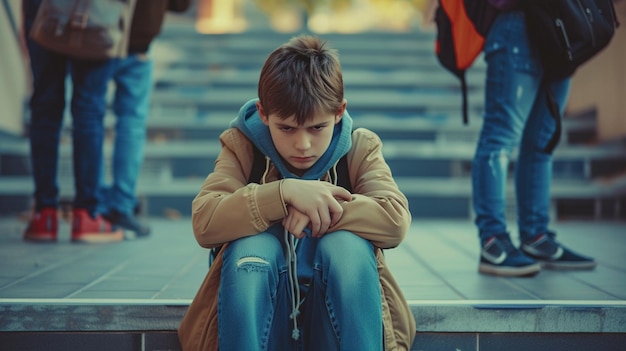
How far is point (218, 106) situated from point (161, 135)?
0.58 m

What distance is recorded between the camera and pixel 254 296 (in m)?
1.41

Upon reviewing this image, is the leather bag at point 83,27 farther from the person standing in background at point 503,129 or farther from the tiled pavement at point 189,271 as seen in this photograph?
the person standing in background at point 503,129

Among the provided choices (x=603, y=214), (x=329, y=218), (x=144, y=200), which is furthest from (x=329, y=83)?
(x=603, y=214)

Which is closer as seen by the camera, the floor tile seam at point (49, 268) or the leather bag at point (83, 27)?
the floor tile seam at point (49, 268)

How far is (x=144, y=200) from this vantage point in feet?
14.4

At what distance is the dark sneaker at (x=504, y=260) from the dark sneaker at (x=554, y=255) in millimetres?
207

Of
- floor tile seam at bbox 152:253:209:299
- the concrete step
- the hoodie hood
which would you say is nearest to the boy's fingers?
the hoodie hood

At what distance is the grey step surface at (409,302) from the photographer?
5.74ft

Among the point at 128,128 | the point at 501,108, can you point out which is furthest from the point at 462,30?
the point at 128,128

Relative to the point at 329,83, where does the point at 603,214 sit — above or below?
below

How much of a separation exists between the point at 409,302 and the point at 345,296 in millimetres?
410

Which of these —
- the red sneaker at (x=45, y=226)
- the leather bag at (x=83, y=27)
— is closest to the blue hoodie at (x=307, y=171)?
the leather bag at (x=83, y=27)

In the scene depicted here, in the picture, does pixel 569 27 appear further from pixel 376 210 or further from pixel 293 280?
pixel 293 280

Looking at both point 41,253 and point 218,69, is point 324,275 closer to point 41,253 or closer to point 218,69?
point 41,253
